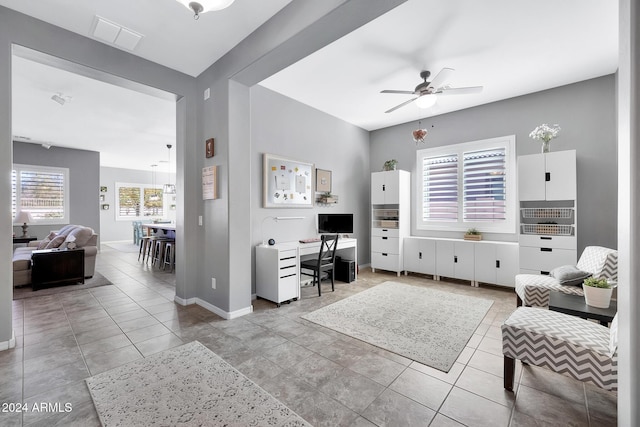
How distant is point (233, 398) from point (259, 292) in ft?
6.70

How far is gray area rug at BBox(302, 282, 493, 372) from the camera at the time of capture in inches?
96.7

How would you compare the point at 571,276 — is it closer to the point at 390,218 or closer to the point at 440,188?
the point at 440,188

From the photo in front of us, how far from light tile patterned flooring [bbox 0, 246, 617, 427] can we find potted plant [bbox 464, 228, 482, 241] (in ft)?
4.46

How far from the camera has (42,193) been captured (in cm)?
717

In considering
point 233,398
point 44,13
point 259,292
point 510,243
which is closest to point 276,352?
point 233,398

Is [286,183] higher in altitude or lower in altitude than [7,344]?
higher

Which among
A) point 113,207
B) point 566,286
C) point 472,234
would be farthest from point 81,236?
point 566,286

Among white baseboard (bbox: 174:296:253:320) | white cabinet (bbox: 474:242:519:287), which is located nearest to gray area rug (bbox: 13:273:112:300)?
white baseboard (bbox: 174:296:253:320)

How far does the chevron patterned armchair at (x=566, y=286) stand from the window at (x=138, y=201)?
1183 cm

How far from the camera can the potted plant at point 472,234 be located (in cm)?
462

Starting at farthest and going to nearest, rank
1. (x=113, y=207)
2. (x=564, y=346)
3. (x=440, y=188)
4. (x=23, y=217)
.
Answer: (x=113, y=207) < (x=23, y=217) < (x=440, y=188) < (x=564, y=346)

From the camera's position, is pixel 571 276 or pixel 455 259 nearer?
pixel 571 276

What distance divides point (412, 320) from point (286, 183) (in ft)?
8.36

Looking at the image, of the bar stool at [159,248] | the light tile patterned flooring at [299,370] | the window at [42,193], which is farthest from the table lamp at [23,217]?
the light tile patterned flooring at [299,370]
